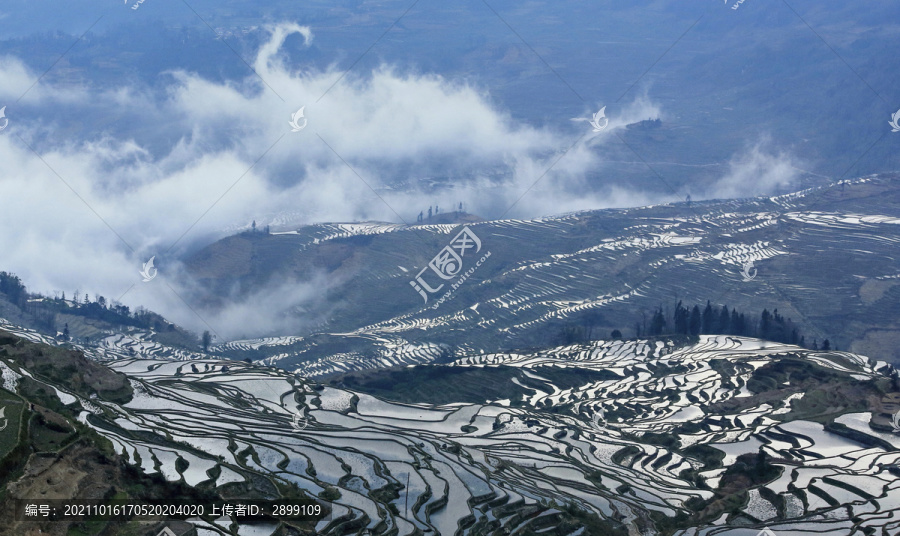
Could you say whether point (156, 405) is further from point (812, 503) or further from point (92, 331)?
point (92, 331)

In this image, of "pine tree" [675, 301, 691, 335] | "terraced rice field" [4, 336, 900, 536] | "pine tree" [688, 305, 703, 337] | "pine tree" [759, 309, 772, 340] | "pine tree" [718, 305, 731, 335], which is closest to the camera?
"terraced rice field" [4, 336, 900, 536]

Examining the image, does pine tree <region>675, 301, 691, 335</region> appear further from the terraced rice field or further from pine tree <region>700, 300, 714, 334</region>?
the terraced rice field

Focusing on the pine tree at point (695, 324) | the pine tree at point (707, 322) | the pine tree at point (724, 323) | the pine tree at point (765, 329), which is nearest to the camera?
the pine tree at point (765, 329)

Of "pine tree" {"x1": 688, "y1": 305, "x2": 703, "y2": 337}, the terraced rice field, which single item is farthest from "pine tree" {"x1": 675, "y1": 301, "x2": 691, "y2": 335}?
the terraced rice field

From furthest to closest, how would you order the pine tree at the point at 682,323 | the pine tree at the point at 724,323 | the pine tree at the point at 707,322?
the pine tree at the point at 707,322
the pine tree at the point at 724,323
the pine tree at the point at 682,323

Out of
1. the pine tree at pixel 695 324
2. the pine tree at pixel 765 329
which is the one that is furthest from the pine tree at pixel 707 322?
the pine tree at pixel 765 329

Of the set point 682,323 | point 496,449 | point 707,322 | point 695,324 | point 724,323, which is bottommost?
point 496,449

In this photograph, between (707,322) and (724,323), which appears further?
(724,323)

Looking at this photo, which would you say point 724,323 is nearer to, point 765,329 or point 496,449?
point 765,329

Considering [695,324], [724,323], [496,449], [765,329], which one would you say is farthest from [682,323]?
[496,449]

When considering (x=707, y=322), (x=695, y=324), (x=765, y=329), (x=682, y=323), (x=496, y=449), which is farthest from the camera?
(x=707, y=322)

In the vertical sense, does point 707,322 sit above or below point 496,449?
above

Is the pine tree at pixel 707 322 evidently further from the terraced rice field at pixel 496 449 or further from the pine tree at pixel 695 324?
the terraced rice field at pixel 496 449
